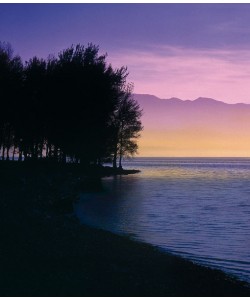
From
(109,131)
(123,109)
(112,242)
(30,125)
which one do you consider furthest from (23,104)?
(112,242)

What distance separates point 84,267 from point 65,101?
126 ft

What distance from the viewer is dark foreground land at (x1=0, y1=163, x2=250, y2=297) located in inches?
428

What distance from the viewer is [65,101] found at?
163 feet

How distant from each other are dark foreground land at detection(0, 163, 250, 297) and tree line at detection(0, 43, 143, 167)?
30109 mm

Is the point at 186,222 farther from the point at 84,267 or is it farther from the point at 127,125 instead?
the point at 127,125

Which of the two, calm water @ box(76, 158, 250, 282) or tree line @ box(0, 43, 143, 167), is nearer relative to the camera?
calm water @ box(76, 158, 250, 282)

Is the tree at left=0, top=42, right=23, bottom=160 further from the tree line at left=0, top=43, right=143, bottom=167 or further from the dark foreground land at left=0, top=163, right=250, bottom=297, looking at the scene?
the dark foreground land at left=0, top=163, right=250, bottom=297

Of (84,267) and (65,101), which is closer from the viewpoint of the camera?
(84,267)

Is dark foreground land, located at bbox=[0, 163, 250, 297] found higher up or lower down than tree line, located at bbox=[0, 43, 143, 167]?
lower down

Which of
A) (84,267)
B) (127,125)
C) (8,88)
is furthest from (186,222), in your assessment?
(127,125)

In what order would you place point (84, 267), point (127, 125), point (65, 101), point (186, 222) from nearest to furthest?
point (84, 267) < point (186, 222) < point (65, 101) < point (127, 125)

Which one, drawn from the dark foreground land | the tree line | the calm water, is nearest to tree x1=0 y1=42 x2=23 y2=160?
the tree line

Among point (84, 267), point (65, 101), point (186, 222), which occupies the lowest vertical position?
point (186, 222)

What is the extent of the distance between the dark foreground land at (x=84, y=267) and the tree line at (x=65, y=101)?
98.8ft
